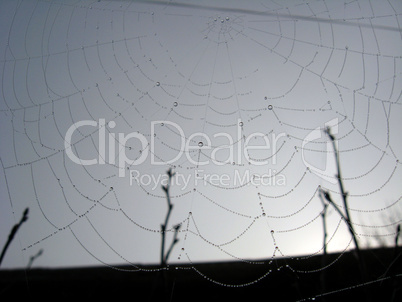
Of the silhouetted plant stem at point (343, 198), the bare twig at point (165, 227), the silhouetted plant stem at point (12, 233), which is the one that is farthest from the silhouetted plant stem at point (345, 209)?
the silhouetted plant stem at point (12, 233)

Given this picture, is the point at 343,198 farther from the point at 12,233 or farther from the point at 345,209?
the point at 12,233

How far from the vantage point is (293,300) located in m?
5.57

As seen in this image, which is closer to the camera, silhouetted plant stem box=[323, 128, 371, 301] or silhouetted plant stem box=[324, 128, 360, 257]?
silhouetted plant stem box=[323, 128, 371, 301]

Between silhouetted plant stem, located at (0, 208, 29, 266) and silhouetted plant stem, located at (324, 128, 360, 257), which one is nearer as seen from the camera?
silhouetted plant stem, located at (0, 208, 29, 266)

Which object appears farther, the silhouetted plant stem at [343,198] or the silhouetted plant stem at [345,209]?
the silhouetted plant stem at [343,198]

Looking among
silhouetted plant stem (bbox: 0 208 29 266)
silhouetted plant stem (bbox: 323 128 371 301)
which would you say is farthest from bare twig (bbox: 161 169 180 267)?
silhouetted plant stem (bbox: 323 128 371 301)

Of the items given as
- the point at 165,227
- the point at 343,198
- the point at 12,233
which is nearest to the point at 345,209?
the point at 343,198

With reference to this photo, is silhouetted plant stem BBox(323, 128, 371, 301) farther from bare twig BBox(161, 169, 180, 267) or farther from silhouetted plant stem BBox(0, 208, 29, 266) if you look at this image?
silhouetted plant stem BBox(0, 208, 29, 266)

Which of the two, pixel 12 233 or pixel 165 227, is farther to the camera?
pixel 165 227

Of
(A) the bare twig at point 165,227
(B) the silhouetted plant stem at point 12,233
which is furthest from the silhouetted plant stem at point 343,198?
(B) the silhouetted plant stem at point 12,233

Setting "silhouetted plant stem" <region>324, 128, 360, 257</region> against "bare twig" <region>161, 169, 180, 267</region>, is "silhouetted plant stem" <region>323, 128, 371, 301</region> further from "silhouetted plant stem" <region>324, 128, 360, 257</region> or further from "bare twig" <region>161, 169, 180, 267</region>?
"bare twig" <region>161, 169, 180, 267</region>

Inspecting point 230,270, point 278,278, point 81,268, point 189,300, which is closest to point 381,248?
point 278,278

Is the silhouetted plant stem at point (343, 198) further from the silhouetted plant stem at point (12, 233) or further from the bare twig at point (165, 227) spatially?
the silhouetted plant stem at point (12, 233)

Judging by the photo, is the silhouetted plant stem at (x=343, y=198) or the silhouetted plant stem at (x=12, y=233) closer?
the silhouetted plant stem at (x=12, y=233)
